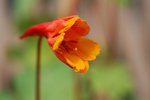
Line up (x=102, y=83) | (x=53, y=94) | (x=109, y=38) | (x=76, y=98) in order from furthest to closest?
1. (x=109, y=38)
2. (x=102, y=83)
3. (x=53, y=94)
4. (x=76, y=98)

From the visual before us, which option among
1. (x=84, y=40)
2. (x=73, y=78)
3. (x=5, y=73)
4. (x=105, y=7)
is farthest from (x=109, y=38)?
(x=84, y=40)

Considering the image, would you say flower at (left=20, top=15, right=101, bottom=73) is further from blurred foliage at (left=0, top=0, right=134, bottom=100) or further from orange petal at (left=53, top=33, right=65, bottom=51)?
blurred foliage at (left=0, top=0, right=134, bottom=100)

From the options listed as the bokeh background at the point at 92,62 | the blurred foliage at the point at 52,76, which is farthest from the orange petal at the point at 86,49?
the blurred foliage at the point at 52,76

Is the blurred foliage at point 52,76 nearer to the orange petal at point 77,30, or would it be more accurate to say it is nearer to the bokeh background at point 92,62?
the bokeh background at point 92,62

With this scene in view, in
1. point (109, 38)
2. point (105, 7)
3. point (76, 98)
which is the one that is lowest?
point (76, 98)

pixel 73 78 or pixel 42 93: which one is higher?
pixel 73 78

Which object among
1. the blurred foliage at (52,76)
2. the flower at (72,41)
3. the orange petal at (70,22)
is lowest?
the blurred foliage at (52,76)

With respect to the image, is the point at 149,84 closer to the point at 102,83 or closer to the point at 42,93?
the point at 102,83
